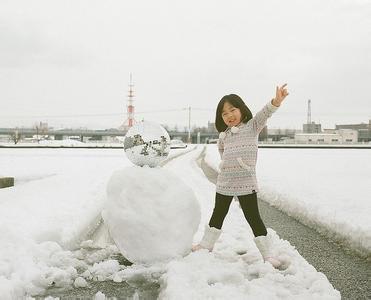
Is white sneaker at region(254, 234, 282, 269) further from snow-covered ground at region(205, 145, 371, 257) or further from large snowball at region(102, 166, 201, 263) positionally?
snow-covered ground at region(205, 145, 371, 257)

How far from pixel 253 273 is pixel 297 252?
0.96 m

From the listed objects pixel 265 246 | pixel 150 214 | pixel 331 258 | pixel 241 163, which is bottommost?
pixel 331 258

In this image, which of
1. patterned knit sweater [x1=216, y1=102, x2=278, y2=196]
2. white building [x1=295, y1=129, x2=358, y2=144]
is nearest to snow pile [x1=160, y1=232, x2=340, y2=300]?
patterned knit sweater [x1=216, y1=102, x2=278, y2=196]

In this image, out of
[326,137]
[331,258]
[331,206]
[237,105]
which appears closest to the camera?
[237,105]

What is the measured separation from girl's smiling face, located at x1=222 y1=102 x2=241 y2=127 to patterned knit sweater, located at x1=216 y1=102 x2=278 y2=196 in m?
0.08

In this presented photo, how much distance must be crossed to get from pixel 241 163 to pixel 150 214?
3.60 feet

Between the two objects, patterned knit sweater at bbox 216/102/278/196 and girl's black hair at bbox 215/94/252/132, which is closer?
patterned knit sweater at bbox 216/102/278/196

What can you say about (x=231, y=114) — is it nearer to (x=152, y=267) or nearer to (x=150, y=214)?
(x=150, y=214)

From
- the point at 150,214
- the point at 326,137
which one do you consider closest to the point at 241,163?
the point at 150,214

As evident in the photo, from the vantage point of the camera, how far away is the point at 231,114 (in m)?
4.50

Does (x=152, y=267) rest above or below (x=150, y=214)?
below

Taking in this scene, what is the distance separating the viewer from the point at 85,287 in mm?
3727

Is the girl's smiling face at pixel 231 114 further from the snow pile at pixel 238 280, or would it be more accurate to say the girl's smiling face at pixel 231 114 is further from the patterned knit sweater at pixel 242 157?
the snow pile at pixel 238 280

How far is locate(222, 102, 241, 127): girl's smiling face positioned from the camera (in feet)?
14.7
